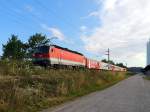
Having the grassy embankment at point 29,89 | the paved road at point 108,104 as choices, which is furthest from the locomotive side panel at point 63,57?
the paved road at point 108,104

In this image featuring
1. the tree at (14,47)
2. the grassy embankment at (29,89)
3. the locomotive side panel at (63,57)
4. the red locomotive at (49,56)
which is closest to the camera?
the grassy embankment at (29,89)

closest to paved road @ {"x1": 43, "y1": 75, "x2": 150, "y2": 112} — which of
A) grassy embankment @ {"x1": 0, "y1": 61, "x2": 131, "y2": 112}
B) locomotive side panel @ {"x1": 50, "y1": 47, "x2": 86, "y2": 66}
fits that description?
grassy embankment @ {"x1": 0, "y1": 61, "x2": 131, "y2": 112}

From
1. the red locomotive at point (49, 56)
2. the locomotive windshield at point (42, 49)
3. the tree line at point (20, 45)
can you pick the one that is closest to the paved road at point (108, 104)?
the red locomotive at point (49, 56)

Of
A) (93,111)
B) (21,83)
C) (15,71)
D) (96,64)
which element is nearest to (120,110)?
(93,111)

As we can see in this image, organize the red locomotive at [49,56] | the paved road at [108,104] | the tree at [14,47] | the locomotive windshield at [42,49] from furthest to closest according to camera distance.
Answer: the tree at [14,47], the locomotive windshield at [42,49], the red locomotive at [49,56], the paved road at [108,104]

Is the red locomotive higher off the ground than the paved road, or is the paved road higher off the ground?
the red locomotive

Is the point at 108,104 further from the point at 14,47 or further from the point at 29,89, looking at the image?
the point at 14,47

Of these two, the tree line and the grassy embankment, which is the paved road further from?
the tree line

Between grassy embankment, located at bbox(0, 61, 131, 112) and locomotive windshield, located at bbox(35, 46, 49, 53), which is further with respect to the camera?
locomotive windshield, located at bbox(35, 46, 49, 53)

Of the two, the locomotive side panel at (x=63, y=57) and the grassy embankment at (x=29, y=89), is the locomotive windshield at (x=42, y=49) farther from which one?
the grassy embankment at (x=29, y=89)

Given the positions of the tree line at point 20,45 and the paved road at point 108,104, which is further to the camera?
the tree line at point 20,45

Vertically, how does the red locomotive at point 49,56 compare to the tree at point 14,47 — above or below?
below

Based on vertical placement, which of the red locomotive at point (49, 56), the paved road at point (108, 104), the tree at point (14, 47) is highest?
the tree at point (14, 47)

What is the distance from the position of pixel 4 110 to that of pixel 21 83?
213 inches
